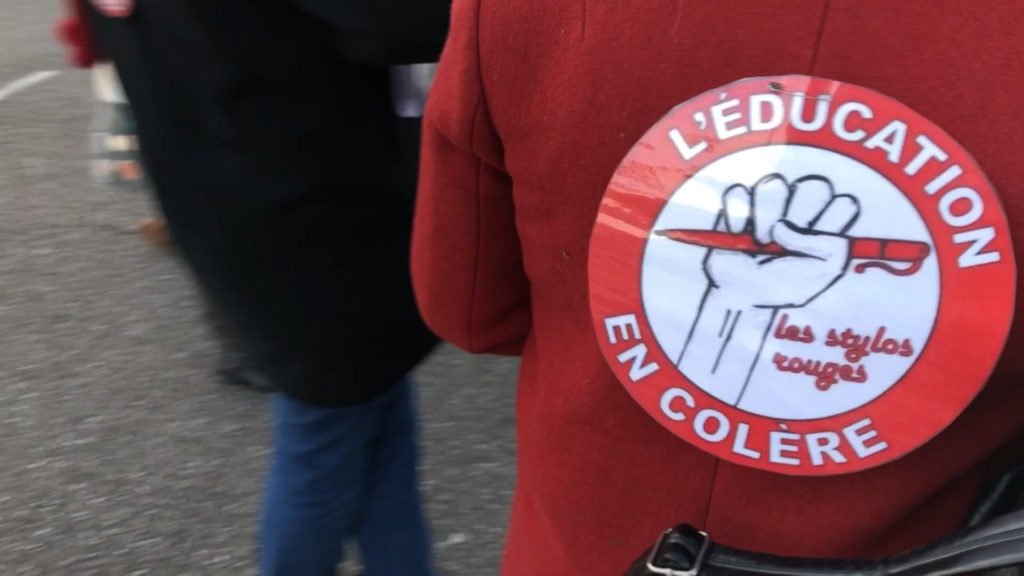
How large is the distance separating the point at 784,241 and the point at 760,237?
19 millimetres

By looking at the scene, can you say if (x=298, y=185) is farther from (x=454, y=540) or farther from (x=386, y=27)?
(x=454, y=540)

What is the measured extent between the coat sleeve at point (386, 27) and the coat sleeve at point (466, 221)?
270 millimetres

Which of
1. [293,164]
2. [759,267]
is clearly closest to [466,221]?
[759,267]

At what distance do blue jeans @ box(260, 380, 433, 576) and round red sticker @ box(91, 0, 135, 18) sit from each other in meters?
A: 0.58

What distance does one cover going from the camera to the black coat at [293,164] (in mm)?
1226

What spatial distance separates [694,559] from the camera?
36.5 inches

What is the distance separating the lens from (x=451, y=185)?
3.16ft

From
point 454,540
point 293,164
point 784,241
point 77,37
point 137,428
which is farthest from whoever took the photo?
point 137,428

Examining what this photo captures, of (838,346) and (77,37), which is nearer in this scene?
(838,346)

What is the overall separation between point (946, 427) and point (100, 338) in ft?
8.40

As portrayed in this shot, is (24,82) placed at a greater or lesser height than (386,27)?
lesser

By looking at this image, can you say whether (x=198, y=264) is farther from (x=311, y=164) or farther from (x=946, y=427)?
(x=946, y=427)

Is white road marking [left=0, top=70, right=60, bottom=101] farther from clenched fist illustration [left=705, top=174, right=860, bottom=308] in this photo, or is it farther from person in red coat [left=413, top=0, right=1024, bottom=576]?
clenched fist illustration [left=705, top=174, right=860, bottom=308]

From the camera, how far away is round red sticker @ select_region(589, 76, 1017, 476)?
77 cm
